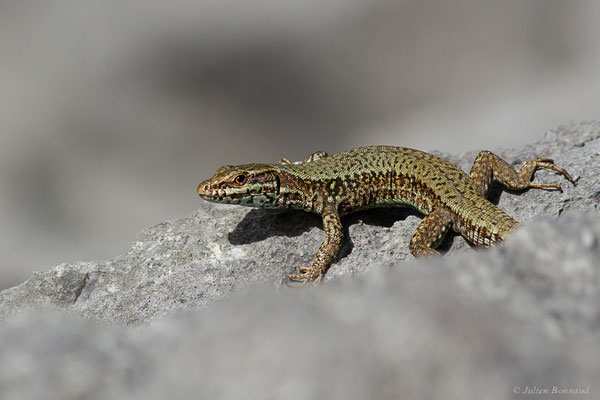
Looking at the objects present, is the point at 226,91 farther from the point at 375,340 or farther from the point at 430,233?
the point at 375,340

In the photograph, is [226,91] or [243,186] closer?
[243,186]

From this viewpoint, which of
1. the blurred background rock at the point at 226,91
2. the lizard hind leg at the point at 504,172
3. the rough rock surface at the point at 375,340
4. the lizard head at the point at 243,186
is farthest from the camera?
the blurred background rock at the point at 226,91

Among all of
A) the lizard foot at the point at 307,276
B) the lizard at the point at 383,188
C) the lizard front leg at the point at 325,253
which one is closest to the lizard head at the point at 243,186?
the lizard at the point at 383,188

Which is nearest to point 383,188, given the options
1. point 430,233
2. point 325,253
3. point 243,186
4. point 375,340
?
point 430,233

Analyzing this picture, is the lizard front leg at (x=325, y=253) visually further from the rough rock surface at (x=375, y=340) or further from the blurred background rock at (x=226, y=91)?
the blurred background rock at (x=226, y=91)

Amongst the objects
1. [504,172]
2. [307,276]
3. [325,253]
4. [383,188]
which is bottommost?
[307,276]

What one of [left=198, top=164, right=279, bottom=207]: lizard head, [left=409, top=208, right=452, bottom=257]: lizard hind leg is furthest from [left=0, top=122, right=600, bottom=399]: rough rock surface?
[left=198, top=164, right=279, bottom=207]: lizard head

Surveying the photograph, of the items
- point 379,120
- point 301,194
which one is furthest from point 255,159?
point 301,194

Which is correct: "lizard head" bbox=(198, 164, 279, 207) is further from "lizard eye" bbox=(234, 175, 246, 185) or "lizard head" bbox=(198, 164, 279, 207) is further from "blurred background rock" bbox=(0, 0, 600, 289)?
"blurred background rock" bbox=(0, 0, 600, 289)

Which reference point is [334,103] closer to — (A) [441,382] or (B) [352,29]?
(B) [352,29]
